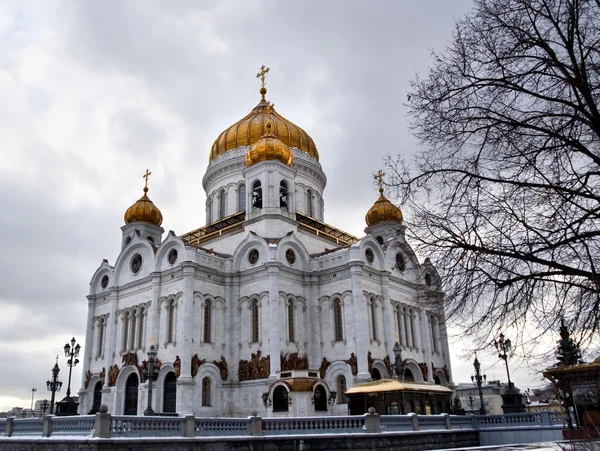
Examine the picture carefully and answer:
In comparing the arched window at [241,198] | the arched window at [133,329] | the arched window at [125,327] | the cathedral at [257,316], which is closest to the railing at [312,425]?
the cathedral at [257,316]

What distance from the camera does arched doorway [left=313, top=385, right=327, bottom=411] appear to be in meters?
27.6

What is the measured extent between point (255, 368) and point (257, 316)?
3.02 m

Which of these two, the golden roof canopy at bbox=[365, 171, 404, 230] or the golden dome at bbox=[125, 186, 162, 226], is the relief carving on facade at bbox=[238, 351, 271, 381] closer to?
the golden roof canopy at bbox=[365, 171, 404, 230]

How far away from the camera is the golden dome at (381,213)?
37.7 meters

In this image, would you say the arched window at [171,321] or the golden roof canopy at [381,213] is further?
the golden roof canopy at [381,213]

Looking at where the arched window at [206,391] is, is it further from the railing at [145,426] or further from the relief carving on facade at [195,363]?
the railing at [145,426]

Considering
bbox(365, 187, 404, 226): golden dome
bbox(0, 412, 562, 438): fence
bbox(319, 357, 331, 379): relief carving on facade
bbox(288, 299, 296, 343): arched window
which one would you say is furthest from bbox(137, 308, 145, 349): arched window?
bbox(365, 187, 404, 226): golden dome

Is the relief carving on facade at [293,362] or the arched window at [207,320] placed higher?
the arched window at [207,320]

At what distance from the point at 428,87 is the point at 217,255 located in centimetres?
2567

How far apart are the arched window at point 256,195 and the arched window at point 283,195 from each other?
1.33m

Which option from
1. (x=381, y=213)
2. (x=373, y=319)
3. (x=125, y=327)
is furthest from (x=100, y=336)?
(x=381, y=213)

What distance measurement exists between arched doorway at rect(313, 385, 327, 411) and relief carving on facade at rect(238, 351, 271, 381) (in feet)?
9.58

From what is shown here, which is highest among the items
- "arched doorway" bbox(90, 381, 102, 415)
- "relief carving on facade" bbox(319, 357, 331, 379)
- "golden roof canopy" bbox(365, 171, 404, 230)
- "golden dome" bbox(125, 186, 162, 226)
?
"golden dome" bbox(125, 186, 162, 226)

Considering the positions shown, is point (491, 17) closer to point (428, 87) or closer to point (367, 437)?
point (428, 87)
